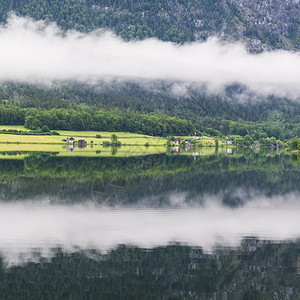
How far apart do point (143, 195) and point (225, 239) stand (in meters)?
15.9

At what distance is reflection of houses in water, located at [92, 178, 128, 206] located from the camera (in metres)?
38.7

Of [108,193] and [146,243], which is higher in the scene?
[108,193]

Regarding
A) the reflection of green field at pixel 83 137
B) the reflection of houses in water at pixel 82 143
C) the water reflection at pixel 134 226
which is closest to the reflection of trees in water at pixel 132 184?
the water reflection at pixel 134 226

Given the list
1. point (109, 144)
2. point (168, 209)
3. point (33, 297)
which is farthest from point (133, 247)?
point (109, 144)

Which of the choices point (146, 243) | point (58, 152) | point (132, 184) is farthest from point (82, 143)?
point (146, 243)

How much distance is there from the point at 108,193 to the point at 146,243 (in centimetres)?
1747

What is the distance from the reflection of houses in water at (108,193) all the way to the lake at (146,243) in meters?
0.10

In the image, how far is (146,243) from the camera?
26203 mm

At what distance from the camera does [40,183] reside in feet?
162

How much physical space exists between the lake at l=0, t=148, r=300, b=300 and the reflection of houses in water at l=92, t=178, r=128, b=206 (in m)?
0.10

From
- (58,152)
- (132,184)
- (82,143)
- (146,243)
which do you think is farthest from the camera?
(82,143)

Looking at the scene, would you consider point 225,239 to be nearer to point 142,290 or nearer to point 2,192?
point 142,290

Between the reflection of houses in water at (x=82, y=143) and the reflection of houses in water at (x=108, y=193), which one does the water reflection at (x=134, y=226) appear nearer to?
the reflection of houses in water at (x=108, y=193)

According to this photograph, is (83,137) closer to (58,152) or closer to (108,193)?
(58,152)
